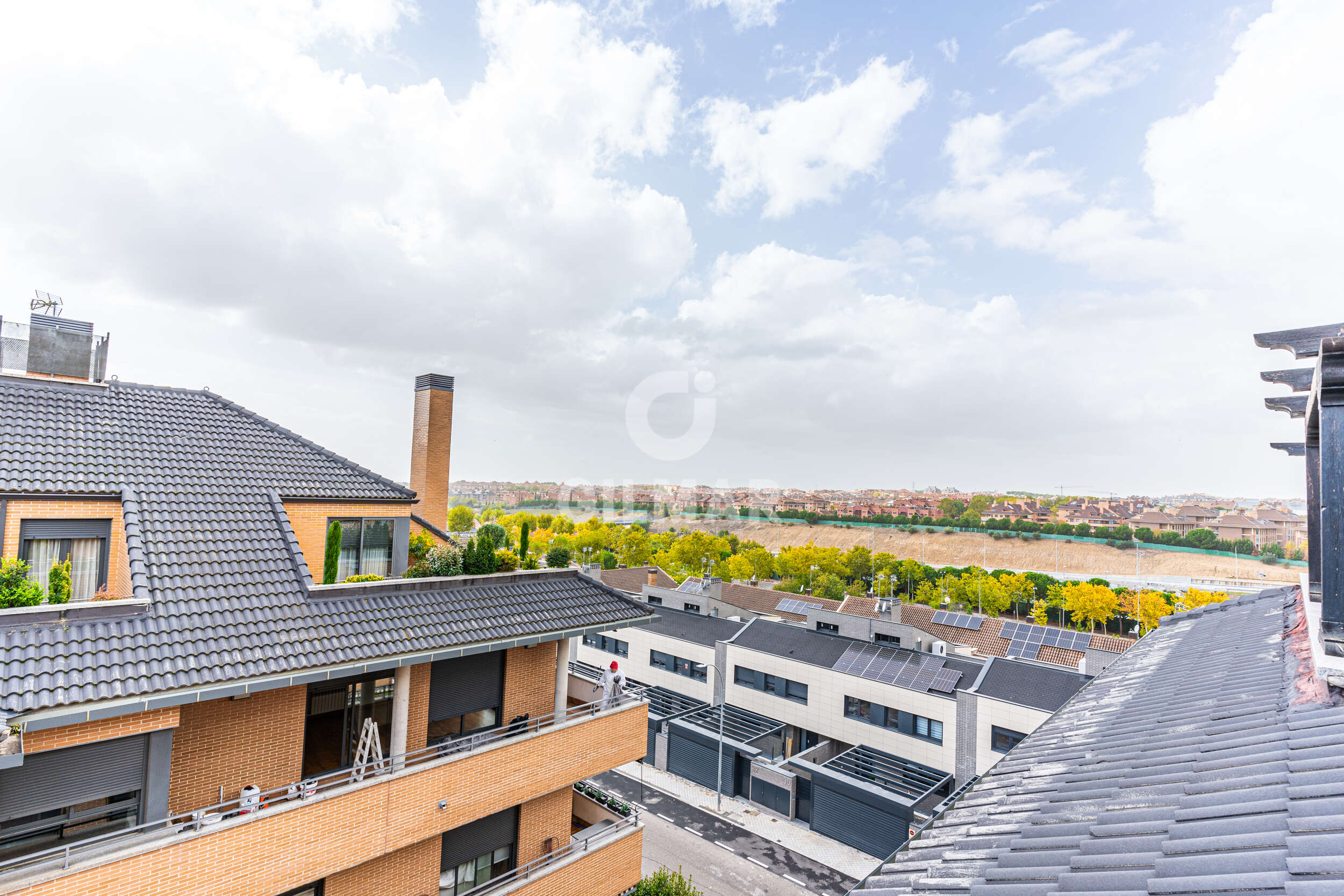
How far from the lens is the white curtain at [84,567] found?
36.1 ft

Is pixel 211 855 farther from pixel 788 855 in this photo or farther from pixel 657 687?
pixel 657 687

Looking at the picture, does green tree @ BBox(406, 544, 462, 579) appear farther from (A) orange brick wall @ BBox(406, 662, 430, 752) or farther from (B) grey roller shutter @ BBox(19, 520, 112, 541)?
(B) grey roller shutter @ BBox(19, 520, 112, 541)

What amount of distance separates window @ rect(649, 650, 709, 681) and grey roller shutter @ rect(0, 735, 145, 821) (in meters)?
29.1

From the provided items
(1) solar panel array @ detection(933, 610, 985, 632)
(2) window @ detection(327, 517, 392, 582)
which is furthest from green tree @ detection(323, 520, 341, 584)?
(1) solar panel array @ detection(933, 610, 985, 632)

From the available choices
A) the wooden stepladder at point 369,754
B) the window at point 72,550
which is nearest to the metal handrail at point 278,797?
the wooden stepladder at point 369,754

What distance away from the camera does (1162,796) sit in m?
4.26

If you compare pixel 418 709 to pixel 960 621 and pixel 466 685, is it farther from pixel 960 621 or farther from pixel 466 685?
pixel 960 621

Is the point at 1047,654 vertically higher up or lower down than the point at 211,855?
lower down

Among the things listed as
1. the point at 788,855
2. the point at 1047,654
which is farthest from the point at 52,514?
the point at 1047,654

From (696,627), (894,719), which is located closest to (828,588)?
(696,627)

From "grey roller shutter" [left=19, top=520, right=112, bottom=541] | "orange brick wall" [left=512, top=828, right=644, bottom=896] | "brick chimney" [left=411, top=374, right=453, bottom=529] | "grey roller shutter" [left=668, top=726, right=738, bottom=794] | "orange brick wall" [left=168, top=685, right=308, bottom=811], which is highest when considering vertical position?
"brick chimney" [left=411, top=374, right=453, bottom=529]

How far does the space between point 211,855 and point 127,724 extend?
2360mm

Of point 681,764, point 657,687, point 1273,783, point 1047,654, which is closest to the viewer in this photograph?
point 1273,783

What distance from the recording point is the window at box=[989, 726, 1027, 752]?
2483cm
